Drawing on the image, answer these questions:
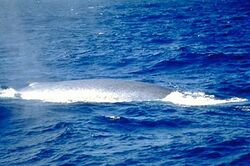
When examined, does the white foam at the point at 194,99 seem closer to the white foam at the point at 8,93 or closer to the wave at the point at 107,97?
the wave at the point at 107,97

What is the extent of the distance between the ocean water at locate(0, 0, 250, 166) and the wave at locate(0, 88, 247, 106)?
8 centimetres

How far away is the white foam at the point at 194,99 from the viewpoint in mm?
31047

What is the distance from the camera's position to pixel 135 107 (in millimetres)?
30344

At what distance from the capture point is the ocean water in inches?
873

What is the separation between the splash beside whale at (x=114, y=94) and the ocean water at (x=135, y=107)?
0.13 m

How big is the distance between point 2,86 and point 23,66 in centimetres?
1047

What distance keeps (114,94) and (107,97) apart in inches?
19.5

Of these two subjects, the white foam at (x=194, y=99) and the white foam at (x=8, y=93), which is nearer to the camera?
the white foam at (x=194, y=99)

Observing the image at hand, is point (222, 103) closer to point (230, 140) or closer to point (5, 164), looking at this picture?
point (230, 140)

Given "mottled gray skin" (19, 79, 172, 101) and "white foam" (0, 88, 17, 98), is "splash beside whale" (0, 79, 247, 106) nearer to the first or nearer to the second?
"mottled gray skin" (19, 79, 172, 101)

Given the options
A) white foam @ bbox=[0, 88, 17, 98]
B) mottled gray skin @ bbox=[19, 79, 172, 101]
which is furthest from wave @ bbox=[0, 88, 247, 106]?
white foam @ bbox=[0, 88, 17, 98]

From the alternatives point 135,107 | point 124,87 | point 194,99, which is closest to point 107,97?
point 124,87

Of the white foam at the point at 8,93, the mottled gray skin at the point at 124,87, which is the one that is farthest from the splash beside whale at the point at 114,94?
the white foam at the point at 8,93

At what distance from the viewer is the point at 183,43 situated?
57.4 metres
